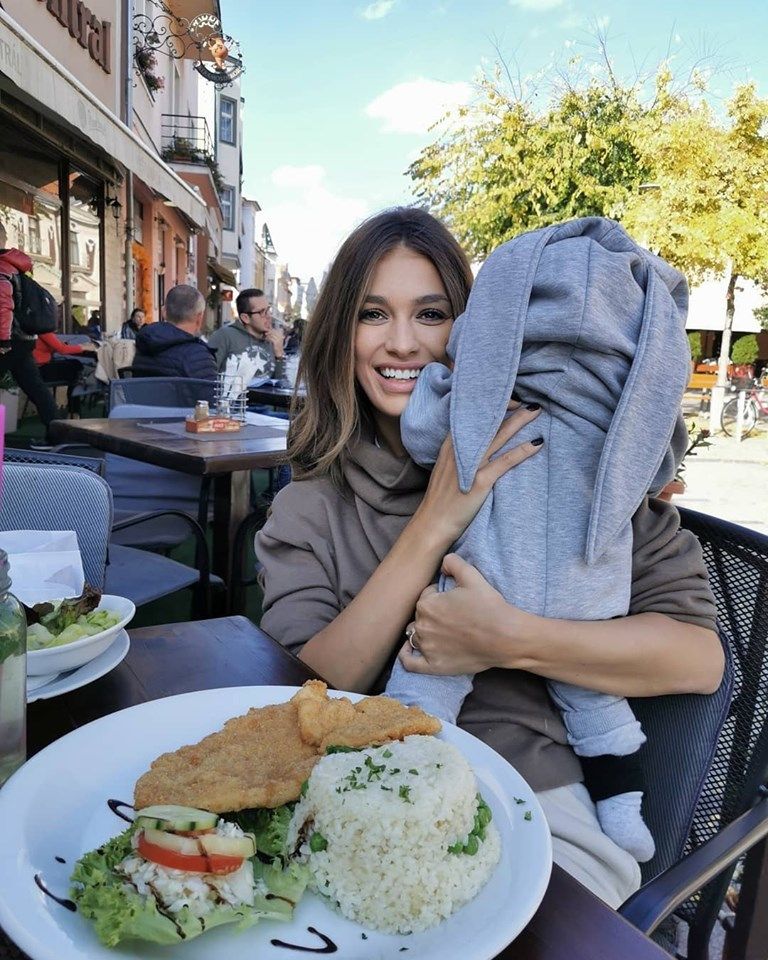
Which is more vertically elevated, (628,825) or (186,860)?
(186,860)

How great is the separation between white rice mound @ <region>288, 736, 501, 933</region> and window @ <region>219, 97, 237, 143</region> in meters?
41.0

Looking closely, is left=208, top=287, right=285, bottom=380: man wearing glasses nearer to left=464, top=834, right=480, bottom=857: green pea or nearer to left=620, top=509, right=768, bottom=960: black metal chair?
left=620, top=509, right=768, bottom=960: black metal chair

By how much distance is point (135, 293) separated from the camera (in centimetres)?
1603

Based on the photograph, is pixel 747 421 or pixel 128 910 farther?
pixel 747 421

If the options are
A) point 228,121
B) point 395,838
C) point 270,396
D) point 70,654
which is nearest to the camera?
point 395,838

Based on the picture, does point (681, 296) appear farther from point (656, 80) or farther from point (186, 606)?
point (656, 80)

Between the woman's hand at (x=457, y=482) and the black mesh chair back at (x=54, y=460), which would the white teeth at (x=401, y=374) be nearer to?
the woman's hand at (x=457, y=482)

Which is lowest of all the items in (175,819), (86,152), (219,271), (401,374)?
(175,819)

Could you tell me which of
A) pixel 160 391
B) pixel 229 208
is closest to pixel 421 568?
pixel 160 391

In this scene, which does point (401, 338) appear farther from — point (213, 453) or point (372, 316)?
point (213, 453)

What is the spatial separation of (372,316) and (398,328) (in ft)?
0.25

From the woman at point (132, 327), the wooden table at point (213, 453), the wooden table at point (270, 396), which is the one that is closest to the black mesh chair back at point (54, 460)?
the wooden table at point (213, 453)

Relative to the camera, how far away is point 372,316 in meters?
1.73

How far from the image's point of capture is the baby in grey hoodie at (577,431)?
4.01ft
